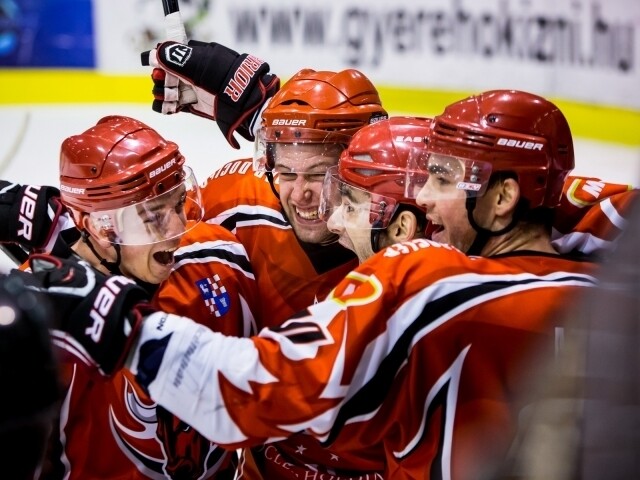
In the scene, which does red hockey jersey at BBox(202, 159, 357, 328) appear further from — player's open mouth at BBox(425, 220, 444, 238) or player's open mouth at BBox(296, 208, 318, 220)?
player's open mouth at BBox(425, 220, 444, 238)

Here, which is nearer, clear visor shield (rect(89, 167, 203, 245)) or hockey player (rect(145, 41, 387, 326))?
clear visor shield (rect(89, 167, 203, 245))

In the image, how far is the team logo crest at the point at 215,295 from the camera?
2342 mm

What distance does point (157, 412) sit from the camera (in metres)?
2.29

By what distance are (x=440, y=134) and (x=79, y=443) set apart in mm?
1064

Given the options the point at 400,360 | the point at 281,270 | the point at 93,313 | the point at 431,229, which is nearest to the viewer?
the point at 93,313

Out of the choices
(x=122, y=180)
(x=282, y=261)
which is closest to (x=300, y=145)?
(x=282, y=261)

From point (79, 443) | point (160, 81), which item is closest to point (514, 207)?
point (79, 443)

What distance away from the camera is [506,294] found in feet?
5.83

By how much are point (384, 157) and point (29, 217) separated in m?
1.06

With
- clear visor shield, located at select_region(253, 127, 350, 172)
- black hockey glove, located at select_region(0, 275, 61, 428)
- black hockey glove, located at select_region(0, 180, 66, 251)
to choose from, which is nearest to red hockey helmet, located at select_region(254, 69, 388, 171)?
Answer: clear visor shield, located at select_region(253, 127, 350, 172)

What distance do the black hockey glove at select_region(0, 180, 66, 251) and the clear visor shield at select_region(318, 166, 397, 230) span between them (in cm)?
83

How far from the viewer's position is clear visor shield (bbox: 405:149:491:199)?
77.5 inches

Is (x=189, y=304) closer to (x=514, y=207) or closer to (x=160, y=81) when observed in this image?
(x=514, y=207)

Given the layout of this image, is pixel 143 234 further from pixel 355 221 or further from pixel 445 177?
pixel 445 177
